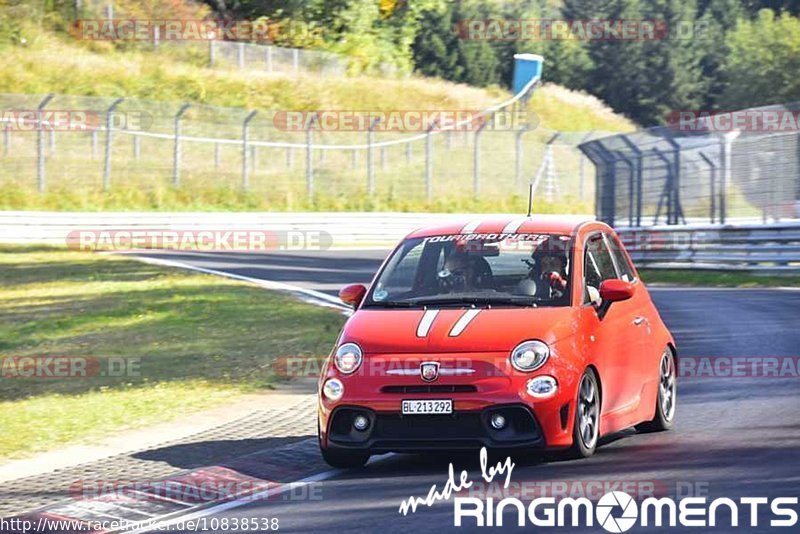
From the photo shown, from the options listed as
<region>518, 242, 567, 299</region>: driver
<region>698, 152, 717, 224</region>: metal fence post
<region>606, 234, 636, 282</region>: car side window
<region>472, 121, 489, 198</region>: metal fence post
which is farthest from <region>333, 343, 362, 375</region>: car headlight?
<region>472, 121, 489, 198</region>: metal fence post

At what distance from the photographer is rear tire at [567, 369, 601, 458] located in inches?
368

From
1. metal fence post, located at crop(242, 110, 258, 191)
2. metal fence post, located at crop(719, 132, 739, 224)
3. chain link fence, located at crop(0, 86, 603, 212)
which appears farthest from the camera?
metal fence post, located at crop(242, 110, 258, 191)

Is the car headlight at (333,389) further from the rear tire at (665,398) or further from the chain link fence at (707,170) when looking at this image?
the chain link fence at (707,170)

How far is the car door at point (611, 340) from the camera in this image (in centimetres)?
992

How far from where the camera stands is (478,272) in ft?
33.4

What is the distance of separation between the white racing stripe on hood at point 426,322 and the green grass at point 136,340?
12.1 feet

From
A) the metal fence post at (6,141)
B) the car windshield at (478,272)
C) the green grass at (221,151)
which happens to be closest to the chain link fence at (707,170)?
the green grass at (221,151)

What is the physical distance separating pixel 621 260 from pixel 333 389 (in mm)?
2855

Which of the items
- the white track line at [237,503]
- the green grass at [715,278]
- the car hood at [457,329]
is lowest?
the green grass at [715,278]

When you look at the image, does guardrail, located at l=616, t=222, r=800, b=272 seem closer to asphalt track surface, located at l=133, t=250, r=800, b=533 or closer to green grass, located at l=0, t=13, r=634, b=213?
asphalt track surface, located at l=133, t=250, r=800, b=533

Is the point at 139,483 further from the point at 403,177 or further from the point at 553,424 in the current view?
the point at 403,177

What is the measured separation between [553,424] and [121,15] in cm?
5785

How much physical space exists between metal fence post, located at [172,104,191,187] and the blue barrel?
83.3ft

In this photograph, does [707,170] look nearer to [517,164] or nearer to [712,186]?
[712,186]
